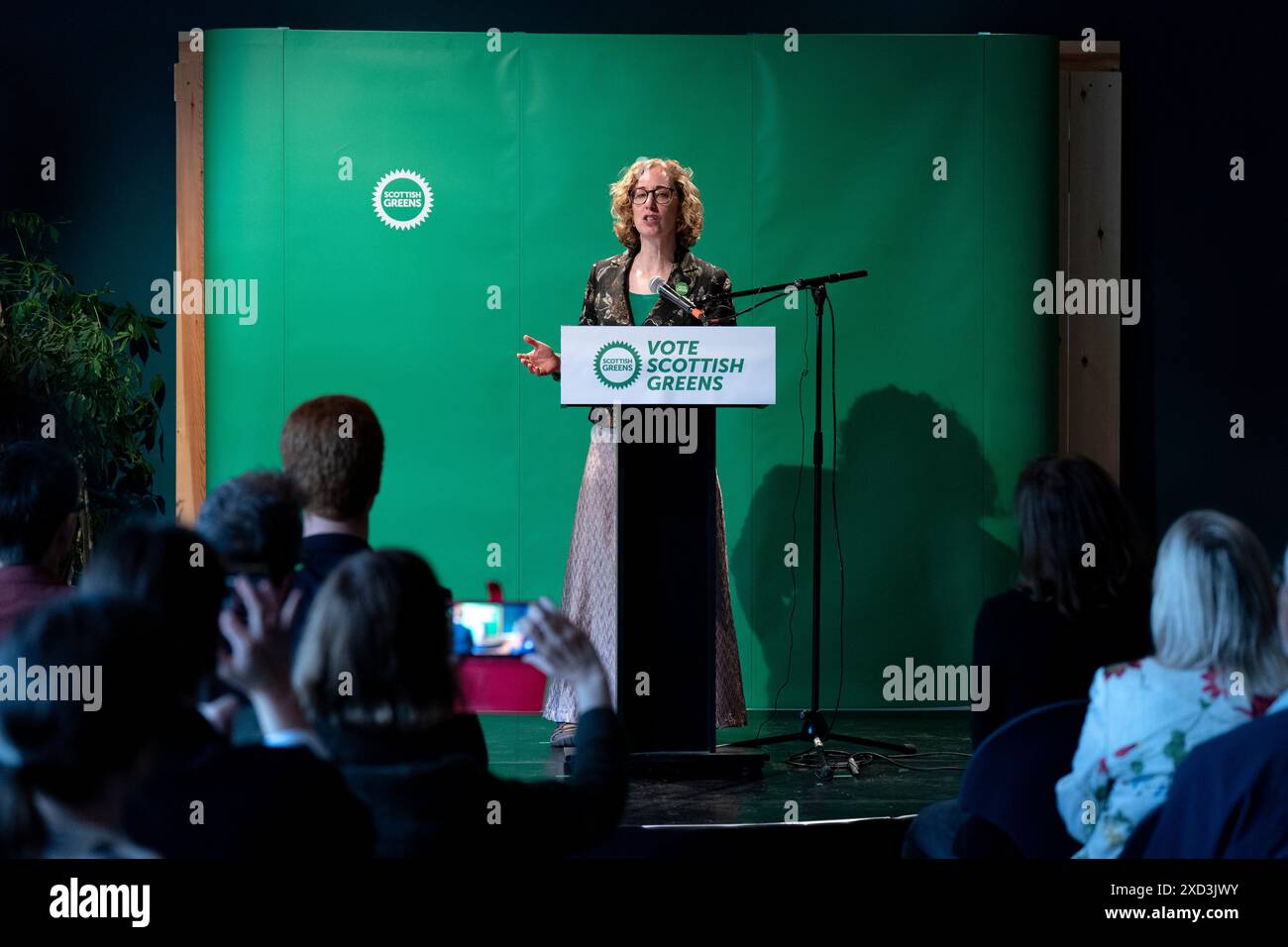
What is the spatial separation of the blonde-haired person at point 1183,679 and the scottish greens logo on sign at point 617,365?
1.87 metres

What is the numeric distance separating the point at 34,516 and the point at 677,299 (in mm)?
2048

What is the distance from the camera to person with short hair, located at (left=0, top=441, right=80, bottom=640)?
7.93 feet

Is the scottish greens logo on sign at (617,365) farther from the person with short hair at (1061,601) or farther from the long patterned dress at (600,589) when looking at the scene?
the person with short hair at (1061,601)

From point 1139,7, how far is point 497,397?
123 inches

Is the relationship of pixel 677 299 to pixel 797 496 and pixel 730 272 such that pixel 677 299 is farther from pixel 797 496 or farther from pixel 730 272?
pixel 797 496

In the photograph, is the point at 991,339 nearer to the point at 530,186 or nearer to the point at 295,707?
the point at 530,186

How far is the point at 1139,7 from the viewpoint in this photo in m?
5.48

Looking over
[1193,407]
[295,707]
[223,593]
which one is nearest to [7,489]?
[223,593]

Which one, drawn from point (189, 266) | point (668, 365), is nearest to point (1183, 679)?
point (668, 365)

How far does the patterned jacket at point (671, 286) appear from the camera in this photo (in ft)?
13.7

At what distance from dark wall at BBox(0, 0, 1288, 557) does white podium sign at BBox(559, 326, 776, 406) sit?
7.66 feet

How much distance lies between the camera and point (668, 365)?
3.63 m

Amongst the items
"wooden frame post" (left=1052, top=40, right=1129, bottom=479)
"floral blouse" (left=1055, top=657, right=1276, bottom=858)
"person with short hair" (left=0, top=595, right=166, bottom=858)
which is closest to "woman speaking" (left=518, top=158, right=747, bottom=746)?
"wooden frame post" (left=1052, top=40, right=1129, bottom=479)

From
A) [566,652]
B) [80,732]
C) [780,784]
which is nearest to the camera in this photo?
[80,732]
